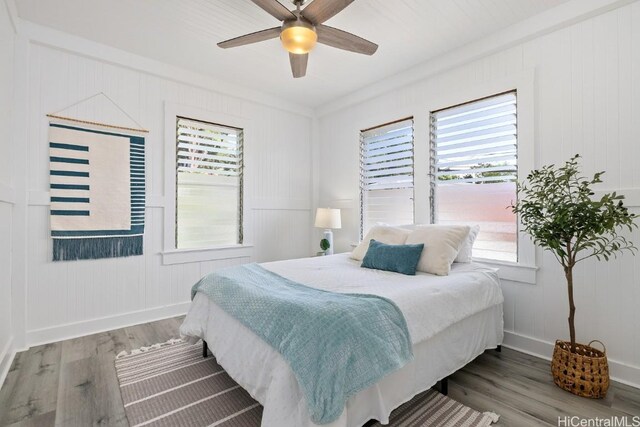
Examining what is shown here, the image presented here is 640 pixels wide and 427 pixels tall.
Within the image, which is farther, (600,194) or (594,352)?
(600,194)

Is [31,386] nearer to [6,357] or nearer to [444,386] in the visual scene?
[6,357]

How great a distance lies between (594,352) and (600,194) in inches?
43.5

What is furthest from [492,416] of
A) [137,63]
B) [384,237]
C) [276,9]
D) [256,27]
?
[137,63]

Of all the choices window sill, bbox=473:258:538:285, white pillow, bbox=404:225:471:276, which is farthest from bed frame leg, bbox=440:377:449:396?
window sill, bbox=473:258:538:285

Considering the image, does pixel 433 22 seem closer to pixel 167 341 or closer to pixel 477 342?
pixel 477 342

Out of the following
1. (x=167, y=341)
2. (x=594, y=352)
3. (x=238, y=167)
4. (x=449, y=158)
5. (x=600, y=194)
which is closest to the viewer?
(x=594, y=352)

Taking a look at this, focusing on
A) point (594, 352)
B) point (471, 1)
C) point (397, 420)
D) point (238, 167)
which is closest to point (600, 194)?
point (594, 352)

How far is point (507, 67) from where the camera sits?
2.72 meters

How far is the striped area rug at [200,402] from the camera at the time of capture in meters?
1.69

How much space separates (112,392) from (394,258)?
7.10 ft

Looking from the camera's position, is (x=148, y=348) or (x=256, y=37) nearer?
(x=256, y=37)

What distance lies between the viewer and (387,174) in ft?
12.5

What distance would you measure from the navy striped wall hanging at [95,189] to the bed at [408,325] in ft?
4.50

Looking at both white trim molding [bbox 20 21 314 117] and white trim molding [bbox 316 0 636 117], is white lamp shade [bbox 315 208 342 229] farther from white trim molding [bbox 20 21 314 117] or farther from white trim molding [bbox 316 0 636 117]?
white trim molding [bbox 20 21 314 117]
